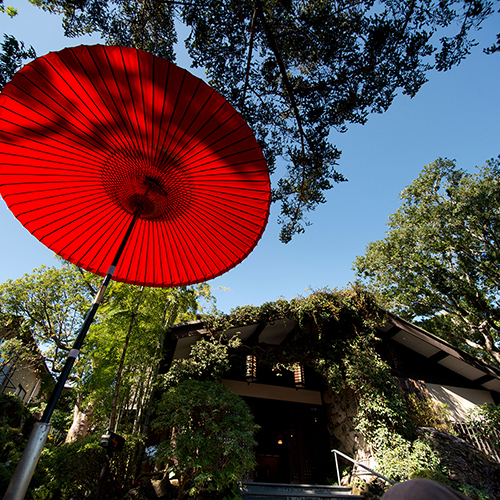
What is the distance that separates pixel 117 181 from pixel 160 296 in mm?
3917

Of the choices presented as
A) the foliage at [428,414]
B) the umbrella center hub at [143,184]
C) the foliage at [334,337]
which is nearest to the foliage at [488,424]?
the foliage at [428,414]

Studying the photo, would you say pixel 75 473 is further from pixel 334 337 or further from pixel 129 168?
pixel 334 337

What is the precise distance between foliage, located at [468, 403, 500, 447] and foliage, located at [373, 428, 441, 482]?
2770 mm

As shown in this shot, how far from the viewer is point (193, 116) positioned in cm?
188

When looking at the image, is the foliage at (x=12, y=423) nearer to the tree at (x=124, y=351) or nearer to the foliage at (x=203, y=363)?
the tree at (x=124, y=351)

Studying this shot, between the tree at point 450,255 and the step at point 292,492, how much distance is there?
8.85 m

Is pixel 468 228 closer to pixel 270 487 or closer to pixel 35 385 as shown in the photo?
pixel 270 487

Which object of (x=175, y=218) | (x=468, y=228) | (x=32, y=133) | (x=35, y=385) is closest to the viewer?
(x=32, y=133)

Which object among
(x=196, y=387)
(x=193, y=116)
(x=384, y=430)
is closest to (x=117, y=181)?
(x=193, y=116)

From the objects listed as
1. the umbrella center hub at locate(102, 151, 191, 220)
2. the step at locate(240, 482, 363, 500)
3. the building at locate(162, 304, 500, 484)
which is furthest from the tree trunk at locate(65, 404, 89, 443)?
the umbrella center hub at locate(102, 151, 191, 220)

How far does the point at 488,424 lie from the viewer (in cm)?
729

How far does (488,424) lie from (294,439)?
5.03m

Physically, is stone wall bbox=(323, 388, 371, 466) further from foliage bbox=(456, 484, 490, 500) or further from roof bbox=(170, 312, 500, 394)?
roof bbox=(170, 312, 500, 394)

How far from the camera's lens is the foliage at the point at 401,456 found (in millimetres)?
5402
